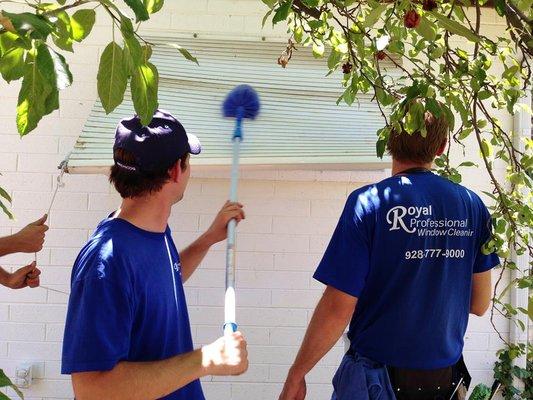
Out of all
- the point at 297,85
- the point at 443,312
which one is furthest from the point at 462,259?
the point at 297,85

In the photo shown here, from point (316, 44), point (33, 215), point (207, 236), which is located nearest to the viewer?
point (207, 236)

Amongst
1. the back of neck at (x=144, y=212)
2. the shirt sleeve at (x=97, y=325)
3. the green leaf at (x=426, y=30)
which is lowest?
the shirt sleeve at (x=97, y=325)

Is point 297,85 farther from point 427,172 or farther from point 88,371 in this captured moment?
point 88,371

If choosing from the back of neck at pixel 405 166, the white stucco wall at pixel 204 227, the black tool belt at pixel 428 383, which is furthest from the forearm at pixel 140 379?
the white stucco wall at pixel 204 227

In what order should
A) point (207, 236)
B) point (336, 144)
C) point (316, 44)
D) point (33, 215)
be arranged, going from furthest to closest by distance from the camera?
point (33, 215) < point (336, 144) < point (316, 44) < point (207, 236)

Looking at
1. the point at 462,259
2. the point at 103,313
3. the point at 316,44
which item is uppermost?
the point at 316,44

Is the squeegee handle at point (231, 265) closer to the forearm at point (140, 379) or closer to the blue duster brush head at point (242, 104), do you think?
the blue duster brush head at point (242, 104)

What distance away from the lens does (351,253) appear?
226 cm

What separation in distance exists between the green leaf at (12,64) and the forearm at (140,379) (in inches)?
33.0

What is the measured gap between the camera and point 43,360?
13.8 feet

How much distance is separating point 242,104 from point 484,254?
1.38 m

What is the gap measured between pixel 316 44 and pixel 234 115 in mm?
659

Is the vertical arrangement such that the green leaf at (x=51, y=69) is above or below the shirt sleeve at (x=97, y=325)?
above

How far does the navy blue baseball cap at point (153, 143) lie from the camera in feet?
6.51
